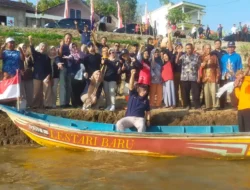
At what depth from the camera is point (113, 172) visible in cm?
760

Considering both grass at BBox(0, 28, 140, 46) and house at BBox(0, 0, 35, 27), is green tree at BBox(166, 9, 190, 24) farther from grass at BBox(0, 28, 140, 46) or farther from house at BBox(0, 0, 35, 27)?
grass at BBox(0, 28, 140, 46)

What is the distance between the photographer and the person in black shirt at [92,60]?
10047mm

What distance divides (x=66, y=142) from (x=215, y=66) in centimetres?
431

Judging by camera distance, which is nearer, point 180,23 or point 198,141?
point 198,141

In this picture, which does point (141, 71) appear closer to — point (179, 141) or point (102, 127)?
point (102, 127)

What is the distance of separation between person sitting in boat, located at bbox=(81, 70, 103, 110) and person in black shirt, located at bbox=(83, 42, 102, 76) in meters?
0.25

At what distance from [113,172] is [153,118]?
2.94m

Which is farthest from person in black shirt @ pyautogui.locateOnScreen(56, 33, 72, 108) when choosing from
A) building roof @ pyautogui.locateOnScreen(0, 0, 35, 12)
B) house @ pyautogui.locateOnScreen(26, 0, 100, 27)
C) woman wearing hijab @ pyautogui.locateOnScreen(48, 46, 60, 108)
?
house @ pyautogui.locateOnScreen(26, 0, 100, 27)

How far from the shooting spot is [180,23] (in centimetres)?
3991

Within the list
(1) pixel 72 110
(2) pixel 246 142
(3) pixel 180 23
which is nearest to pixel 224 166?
(2) pixel 246 142

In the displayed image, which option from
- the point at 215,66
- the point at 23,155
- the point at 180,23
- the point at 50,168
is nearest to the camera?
the point at 50,168

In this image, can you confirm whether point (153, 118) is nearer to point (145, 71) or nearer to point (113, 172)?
point (145, 71)

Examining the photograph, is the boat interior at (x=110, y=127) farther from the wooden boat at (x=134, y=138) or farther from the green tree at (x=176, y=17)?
the green tree at (x=176, y=17)

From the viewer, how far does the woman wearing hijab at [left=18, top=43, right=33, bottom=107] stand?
9773mm
